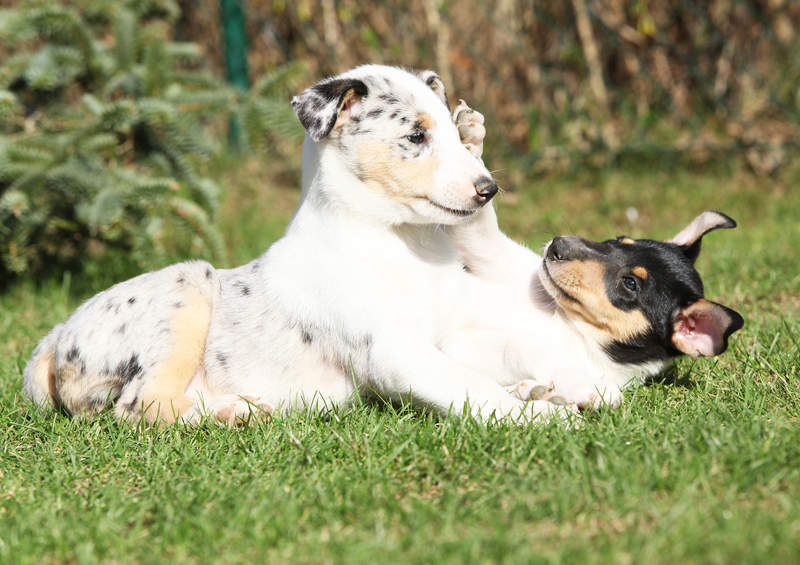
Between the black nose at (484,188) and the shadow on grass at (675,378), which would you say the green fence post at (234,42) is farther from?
the shadow on grass at (675,378)

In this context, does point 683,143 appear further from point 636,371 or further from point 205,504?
point 205,504

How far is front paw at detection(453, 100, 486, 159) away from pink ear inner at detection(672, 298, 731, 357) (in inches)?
49.5

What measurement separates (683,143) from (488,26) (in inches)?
94.3

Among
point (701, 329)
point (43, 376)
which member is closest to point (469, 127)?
point (701, 329)

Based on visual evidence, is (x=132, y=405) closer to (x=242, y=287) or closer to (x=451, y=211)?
(x=242, y=287)

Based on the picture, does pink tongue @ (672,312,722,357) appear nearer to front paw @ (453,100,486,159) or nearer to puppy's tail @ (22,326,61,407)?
front paw @ (453,100,486,159)

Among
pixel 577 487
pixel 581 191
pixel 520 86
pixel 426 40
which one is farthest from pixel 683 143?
pixel 577 487

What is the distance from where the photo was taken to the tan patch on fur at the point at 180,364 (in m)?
3.83

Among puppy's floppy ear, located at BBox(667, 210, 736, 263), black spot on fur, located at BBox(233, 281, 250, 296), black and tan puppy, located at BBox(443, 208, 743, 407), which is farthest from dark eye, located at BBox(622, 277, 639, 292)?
black spot on fur, located at BBox(233, 281, 250, 296)

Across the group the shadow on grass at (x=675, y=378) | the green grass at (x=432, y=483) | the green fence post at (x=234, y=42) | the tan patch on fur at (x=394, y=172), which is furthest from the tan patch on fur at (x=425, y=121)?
the green fence post at (x=234, y=42)

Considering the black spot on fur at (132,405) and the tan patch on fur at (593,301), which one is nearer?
the black spot on fur at (132,405)

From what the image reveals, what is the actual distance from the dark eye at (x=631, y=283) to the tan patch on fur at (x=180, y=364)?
203cm

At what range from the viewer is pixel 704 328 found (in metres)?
3.78

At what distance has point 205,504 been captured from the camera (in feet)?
10.2
